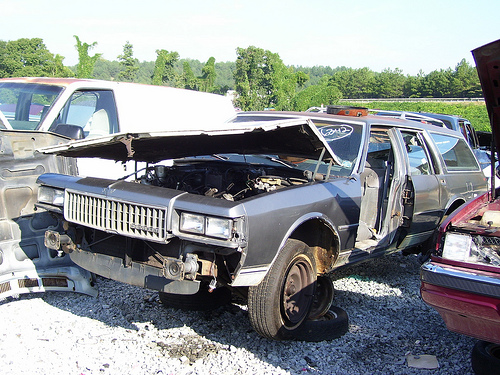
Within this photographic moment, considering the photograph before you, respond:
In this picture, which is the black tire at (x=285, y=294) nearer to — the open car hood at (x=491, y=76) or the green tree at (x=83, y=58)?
the open car hood at (x=491, y=76)

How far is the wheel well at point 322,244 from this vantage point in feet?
12.3

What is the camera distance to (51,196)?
360 centimetres

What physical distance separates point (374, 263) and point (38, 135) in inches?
169

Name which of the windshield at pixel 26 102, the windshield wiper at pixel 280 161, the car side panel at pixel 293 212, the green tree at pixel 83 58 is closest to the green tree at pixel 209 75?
the green tree at pixel 83 58

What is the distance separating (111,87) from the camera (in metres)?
6.00

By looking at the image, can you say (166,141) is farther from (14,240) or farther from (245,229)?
(14,240)

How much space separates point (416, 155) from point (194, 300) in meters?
2.97

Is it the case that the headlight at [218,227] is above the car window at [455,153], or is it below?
below

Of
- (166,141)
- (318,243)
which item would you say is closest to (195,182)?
(166,141)

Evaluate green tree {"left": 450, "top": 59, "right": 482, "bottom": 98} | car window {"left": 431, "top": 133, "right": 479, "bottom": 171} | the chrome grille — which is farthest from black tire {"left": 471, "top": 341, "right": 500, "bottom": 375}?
green tree {"left": 450, "top": 59, "right": 482, "bottom": 98}

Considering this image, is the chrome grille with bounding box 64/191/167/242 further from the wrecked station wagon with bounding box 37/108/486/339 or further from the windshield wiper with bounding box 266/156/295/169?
the windshield wiper with bounding box 266/156/295/169

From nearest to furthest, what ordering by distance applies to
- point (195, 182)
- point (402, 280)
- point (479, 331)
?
point (479, 331) < point (195, 182) < point (402, 280)

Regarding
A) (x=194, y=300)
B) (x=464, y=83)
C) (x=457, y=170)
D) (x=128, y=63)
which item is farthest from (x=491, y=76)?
(x=464, y=83)

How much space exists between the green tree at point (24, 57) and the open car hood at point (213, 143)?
60.8 meters
